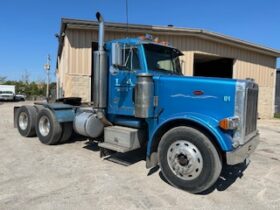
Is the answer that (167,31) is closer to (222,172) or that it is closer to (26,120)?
(26,120)

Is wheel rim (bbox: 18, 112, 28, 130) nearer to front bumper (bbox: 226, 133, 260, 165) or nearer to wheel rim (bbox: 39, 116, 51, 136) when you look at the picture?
wheel rim (bbox: 39, 116, 51, 136)

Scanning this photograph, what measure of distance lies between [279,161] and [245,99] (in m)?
3.30

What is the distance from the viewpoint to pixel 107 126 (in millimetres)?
6578

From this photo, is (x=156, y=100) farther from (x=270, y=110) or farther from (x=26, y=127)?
(x=270, y=110)

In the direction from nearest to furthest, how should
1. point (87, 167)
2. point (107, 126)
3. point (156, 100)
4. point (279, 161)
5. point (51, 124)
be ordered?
point (156, 100) < point (87, 167) < point (107, 126) < point (279, 161) < point (51, 124)

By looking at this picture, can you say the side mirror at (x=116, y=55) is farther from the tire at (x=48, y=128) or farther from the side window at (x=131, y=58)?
the tire at (x=48, y=128)

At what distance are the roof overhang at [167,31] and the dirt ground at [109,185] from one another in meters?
4.78

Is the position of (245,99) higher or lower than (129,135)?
higher

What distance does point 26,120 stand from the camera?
939cm

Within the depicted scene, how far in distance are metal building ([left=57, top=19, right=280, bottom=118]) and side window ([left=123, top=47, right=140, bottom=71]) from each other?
2262 mm

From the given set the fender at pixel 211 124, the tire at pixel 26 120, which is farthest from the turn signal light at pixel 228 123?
the tire at pixel 26 120

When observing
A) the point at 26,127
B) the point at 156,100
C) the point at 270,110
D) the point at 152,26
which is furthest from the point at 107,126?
the point at 270,110

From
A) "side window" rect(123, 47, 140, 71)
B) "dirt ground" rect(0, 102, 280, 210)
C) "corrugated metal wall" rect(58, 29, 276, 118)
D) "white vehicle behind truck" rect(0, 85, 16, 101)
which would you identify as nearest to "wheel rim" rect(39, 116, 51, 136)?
"dirt ground" rect(0, 102, 280, 210)

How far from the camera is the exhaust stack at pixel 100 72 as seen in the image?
6.32 metres
